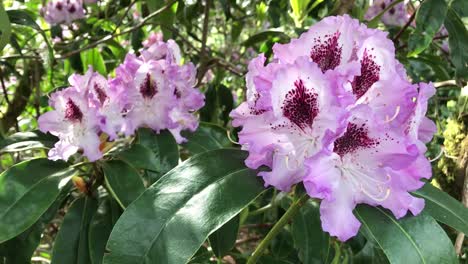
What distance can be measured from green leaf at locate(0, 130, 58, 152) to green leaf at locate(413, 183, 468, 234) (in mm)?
775

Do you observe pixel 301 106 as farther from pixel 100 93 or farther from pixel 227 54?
pixel 227 54

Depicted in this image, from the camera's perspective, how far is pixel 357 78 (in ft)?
2.38

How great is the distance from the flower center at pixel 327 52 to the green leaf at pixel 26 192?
0.52 meters

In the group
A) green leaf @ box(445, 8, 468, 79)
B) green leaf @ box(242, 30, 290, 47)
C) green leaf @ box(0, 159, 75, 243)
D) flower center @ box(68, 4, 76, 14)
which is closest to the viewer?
green leaf @ box(0, 159, 75, 243)

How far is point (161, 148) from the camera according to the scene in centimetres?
111

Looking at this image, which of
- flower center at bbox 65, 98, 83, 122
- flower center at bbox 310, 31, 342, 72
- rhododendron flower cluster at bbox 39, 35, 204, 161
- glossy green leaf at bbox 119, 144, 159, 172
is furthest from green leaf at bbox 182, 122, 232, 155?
flower center at bbox 310, 31, 342, 72

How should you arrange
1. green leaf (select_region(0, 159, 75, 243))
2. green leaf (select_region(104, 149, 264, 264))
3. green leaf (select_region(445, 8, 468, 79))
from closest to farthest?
green leaf (select_region(104, 149, 264, 264)), green leaf (select_region(0, 159, 75, 243)), green leaf (select_region(445, 8, 468, 79))

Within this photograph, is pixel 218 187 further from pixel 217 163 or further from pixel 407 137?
pixel 407 137

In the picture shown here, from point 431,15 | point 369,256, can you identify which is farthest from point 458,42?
point 369,256

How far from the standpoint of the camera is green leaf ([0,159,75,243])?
881 millimetres

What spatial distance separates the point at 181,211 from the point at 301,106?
0.21 metres

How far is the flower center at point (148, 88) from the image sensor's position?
110 centimetres

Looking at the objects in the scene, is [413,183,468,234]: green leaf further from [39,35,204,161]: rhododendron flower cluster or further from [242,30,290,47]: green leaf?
[242,30,290,47]: green leaf

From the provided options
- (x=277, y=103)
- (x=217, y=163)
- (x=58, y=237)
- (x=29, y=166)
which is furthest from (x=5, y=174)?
(x=277, y=103)
